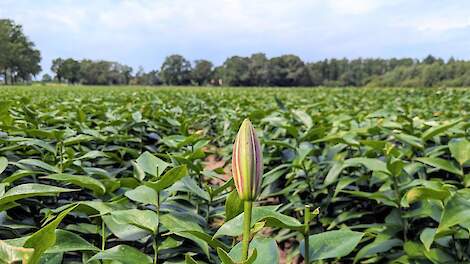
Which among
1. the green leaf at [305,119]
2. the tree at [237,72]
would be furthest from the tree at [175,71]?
the green leaf at [305,119]

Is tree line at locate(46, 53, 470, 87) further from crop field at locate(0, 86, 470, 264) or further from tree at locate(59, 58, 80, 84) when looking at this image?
crop field at locate(0, 86, 470, 264)

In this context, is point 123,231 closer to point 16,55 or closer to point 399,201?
point 399,201

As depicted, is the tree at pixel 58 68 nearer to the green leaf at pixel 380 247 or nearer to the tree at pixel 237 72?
the tree at pixel 237 72

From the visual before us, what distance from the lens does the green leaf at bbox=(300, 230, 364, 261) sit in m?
0.75

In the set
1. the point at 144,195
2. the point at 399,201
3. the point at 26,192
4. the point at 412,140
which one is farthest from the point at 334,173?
the point at 26,192

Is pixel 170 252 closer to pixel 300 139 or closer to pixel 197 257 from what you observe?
pixel 197 257

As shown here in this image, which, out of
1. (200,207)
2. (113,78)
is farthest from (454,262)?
(113,78)

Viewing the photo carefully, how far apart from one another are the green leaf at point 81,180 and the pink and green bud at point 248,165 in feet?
1.74

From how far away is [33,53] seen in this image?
66.6 m

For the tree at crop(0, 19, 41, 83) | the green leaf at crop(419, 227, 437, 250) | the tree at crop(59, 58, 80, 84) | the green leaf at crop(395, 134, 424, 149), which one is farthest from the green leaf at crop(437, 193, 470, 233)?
the tree at crop(59, 58, 80, 84)

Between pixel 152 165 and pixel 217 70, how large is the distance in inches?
2515

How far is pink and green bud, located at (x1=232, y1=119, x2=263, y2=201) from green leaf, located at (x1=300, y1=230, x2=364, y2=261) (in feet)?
0.91

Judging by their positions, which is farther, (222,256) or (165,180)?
(165,180)

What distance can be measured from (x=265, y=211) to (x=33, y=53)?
74148mm
